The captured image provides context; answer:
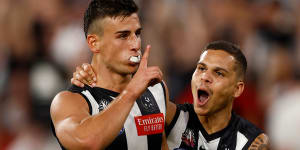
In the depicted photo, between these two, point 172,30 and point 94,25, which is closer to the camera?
point 94,25

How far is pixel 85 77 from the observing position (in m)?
4.27

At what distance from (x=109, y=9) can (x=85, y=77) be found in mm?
539

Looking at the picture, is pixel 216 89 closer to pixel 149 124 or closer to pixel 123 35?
pixel 149 124

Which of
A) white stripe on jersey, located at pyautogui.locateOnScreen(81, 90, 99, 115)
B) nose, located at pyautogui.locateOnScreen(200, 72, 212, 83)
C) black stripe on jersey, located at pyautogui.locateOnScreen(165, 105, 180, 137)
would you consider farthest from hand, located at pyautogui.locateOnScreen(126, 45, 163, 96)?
black stripe on jersey, located at pyautogui.locateOnScreen(165, 105, 180, 137)

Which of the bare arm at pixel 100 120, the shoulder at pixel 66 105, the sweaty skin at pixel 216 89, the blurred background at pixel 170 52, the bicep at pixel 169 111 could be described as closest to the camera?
the bare arm at pixel 100 120

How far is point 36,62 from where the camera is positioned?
7.18m

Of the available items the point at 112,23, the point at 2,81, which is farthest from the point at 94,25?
the point at 2,81

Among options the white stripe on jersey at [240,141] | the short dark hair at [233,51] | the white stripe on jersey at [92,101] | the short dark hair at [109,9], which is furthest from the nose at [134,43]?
the white stripe on jersey at [240,141]

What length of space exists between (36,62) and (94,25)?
10.3ft

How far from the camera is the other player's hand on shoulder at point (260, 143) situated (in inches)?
172

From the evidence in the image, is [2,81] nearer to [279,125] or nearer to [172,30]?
[172,30]

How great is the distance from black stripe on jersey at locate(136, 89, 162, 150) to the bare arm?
1.96ft

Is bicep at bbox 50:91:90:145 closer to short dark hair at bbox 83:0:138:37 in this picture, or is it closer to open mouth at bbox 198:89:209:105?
short dark hair at bbox 83:0:138:37

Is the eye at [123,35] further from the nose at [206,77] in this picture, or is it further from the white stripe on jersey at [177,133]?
the white stripe on jersey at [177,133]
